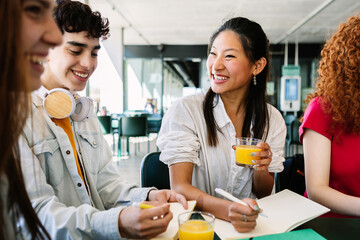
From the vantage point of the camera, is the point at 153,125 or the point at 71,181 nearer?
the point at 71,181

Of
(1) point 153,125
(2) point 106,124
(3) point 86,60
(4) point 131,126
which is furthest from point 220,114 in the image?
(1) point 153,125

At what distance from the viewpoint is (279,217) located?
39.4 inches

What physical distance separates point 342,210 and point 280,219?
0.47 meters

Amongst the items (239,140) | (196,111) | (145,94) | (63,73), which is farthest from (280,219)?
(145,94)

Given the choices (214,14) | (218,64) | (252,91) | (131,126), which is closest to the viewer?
(218,64)

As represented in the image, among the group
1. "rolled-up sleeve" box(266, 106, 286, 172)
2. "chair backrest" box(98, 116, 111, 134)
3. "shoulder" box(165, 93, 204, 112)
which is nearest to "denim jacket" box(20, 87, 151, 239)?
"shoulder" box(165, 93, 204, 112)

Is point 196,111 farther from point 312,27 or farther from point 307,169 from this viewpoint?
point 312,27

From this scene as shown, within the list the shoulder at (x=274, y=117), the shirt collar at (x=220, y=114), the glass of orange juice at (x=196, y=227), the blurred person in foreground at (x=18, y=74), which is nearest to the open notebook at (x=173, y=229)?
the glass of orange juice at (x=196, y=227)

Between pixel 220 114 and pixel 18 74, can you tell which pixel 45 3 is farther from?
pixel 220 114

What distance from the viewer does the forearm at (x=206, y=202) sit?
3.55ft

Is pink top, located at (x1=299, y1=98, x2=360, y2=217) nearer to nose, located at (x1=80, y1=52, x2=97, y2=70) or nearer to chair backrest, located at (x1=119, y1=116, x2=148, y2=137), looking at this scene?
nose, located at (x1=80, y1=52, x2=97, y2=70)

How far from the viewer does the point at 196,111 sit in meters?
1.63

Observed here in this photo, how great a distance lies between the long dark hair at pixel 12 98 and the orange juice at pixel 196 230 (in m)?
0.44

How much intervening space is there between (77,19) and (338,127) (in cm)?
141
